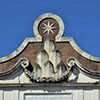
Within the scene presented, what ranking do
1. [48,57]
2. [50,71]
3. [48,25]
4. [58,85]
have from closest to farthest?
[58,85] < [50,71] < [48,57] < [48,25]

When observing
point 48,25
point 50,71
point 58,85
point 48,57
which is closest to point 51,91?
point 58,85

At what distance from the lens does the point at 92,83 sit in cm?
3178

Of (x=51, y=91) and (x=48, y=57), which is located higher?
(x=48, y=57)

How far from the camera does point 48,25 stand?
108 feet

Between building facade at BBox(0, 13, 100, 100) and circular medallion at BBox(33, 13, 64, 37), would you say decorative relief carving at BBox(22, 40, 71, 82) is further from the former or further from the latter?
circular medallion at BBox(33, 13, 64, 37)

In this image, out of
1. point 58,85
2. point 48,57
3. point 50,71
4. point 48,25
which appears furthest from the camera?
point 48,25

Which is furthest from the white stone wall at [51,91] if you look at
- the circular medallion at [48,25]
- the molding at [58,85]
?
the circular medallion at [48,25]

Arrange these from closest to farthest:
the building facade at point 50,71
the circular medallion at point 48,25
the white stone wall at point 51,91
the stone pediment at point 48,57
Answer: the white stone wall at point 51,91 → the building facade at point 50,71 → the stone pediment at point 48,57 → the circular medallion at point 48,25

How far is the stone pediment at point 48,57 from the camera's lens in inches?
1260

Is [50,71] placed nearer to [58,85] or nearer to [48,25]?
[58,85]

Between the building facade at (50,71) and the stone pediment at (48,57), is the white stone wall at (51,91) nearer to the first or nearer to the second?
the building facade at (50,71)

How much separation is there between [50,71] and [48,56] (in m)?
0.79

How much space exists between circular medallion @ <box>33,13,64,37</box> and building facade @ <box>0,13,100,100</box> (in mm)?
51

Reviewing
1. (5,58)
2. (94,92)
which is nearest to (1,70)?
(5,58)
